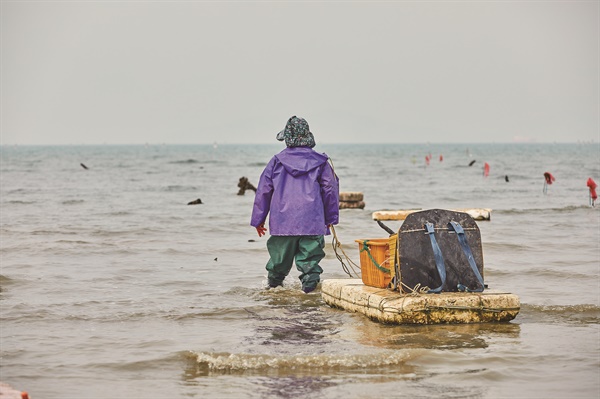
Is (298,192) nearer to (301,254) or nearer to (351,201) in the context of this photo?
(301,254)

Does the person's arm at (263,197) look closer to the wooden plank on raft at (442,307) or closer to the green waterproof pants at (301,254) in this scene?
the green waterproof pants at (301,254)

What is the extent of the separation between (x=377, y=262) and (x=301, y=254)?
4.58 ft

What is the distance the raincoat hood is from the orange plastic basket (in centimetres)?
111

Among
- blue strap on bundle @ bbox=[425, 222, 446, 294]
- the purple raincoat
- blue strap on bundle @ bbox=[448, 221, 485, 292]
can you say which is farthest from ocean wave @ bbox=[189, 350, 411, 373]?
the purple raincoat

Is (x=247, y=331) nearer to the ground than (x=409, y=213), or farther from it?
nearer to the ground

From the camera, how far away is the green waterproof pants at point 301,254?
1013 cm

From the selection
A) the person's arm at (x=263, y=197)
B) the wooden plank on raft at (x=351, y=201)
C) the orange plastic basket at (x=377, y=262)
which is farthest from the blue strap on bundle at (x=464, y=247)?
the wooden plank on raft at (x=351, y=201)

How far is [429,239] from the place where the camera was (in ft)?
28.0

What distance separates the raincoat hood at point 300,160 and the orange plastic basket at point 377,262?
111cm

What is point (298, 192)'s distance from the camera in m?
9.95

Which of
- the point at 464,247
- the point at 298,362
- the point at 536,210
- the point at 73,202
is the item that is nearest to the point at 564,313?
the point at 464,247

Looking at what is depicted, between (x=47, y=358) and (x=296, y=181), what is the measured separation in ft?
11.6

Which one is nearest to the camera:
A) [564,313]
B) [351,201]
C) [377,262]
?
[377,262]

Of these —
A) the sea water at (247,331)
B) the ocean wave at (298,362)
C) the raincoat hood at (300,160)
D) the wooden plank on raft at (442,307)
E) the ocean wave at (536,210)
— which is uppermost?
the raincoat hood at (300,160)
